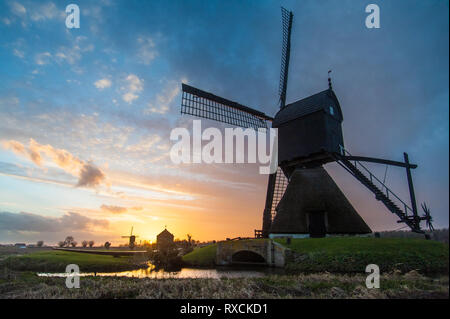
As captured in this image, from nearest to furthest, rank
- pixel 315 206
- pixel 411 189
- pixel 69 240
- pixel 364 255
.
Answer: pixel 364 255 < pixel 411 189 < pixel 315 206 < pixel 69 240

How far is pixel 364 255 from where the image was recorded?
57.6 feet

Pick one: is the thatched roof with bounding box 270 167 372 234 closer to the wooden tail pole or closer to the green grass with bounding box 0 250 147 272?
the wooden tail pole

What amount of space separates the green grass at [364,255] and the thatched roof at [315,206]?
8.89ft

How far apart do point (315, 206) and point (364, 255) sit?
6655 millimetres

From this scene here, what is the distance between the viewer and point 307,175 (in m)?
26.1

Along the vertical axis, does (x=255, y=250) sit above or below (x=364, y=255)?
below

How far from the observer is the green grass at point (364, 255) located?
1630cm

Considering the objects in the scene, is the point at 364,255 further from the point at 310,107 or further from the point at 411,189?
the point at 310,107

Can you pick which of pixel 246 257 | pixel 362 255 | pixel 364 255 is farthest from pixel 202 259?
pixel 364 255

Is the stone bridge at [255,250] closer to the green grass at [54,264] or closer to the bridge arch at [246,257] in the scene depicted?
the bridge arch at [246,257]

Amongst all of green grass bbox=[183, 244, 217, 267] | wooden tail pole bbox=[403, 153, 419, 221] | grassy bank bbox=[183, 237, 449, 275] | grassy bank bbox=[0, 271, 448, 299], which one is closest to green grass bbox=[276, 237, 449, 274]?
grassy bank bbox=[183, 237, 449, 275]
